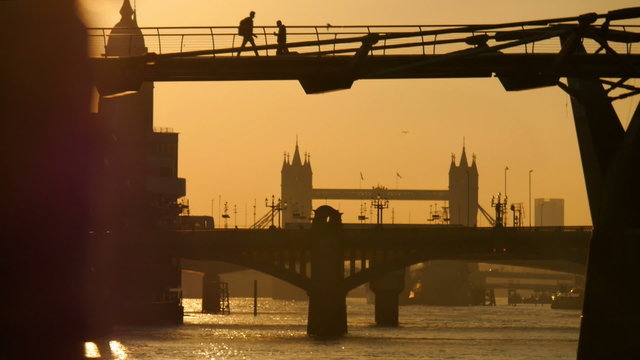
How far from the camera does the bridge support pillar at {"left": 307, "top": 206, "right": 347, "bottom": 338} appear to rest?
160625 millimetres

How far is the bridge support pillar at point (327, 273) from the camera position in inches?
6324

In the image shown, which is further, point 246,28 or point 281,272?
point 281,272

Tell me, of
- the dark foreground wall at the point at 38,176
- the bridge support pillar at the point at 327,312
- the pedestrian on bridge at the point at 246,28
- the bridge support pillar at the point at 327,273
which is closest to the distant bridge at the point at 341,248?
the bridge support pillar at the point at 327,273

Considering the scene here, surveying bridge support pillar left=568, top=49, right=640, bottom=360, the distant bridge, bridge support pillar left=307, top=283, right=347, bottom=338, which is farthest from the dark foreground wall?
the distant bridge

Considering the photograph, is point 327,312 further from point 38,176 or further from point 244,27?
point 38,176

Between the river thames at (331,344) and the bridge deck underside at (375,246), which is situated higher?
the bridge deck underside at (375,246)

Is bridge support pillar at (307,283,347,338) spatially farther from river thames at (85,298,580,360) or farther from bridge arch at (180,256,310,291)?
river thames at (85,298,580,360)

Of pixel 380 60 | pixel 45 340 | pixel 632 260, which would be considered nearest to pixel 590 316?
pixel 632 260

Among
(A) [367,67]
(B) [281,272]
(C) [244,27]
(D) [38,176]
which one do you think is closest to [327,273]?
(B) [281,272]

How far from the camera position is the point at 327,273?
537 ft

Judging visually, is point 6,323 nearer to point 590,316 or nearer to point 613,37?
point 590,316

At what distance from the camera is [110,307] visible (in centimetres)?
16575

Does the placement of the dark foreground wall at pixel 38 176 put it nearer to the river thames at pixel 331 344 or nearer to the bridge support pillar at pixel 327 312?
the river thames at pixel 331 344

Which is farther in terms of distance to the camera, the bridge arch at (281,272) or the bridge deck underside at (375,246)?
the bridge arch at (281,272)
